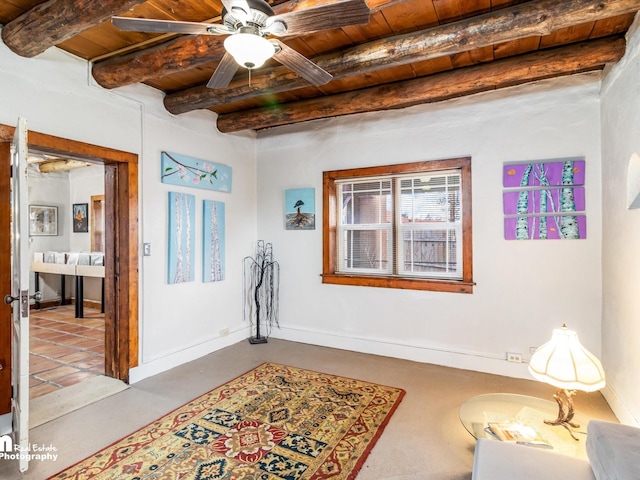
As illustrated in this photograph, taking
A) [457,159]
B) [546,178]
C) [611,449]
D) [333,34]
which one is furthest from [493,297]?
[333,34]

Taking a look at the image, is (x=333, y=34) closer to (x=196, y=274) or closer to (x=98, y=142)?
(x=98, y=142)

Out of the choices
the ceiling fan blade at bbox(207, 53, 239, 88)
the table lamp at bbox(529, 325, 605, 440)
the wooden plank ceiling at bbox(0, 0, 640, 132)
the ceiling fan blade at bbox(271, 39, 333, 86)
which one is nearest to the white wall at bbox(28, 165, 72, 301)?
the wooden plank ceiling at bbox(0, 0, 640, 132)

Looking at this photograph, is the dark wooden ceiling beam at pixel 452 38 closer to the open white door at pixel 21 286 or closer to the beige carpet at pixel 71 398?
the open white door at pixel 21 286

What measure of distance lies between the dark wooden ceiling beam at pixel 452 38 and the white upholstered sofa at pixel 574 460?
224cm

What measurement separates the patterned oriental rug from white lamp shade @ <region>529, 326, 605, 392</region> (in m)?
1.16

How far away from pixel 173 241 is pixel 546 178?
147 inches

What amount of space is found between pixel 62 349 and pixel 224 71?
4036 mm

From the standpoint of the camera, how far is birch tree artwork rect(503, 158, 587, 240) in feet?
10.4

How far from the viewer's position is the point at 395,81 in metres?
3.45

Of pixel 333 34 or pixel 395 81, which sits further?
pixel 395 81

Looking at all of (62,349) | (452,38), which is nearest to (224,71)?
(452,38)

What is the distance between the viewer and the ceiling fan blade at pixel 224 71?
2009 mm
